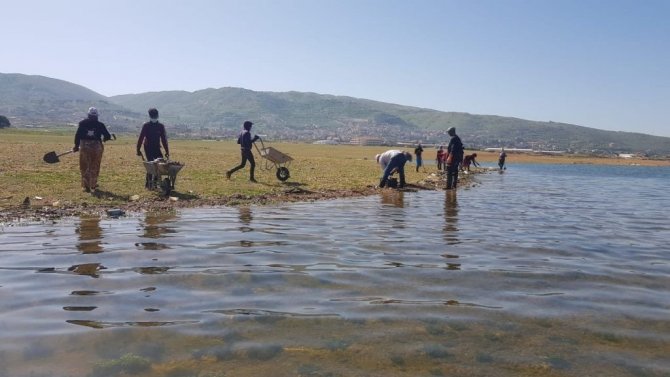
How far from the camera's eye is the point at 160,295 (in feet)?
19.7

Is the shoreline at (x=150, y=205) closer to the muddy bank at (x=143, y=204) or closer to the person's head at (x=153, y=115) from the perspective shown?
the muddy bank at (x=143, y=204)

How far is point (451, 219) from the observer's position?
12.9 metres

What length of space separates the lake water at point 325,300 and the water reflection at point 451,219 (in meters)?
0.15

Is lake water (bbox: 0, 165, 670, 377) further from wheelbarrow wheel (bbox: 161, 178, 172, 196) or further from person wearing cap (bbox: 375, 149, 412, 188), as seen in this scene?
person wearing cap (bbox: 375, 149, 412, 188)

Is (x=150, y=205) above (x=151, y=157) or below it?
below

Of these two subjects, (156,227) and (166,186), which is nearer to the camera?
(156,227)

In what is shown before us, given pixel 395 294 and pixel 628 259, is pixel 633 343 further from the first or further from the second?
pixel 628 259

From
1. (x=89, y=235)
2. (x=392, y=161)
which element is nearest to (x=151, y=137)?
(x=89, y=235)

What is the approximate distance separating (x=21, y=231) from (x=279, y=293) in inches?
247

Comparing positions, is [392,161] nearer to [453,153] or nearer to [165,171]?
[453,153]

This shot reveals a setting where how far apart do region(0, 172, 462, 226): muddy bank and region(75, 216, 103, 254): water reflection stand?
702mm

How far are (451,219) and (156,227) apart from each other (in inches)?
271

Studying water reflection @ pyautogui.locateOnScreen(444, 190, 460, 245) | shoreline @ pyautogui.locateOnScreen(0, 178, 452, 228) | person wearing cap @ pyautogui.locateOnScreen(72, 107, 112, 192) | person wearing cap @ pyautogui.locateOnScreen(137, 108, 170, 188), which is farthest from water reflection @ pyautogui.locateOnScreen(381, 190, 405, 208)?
person wearing cap @ pyautogui.locateOnScreen(72, 107, 112, 192)

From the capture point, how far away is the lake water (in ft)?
14.4
